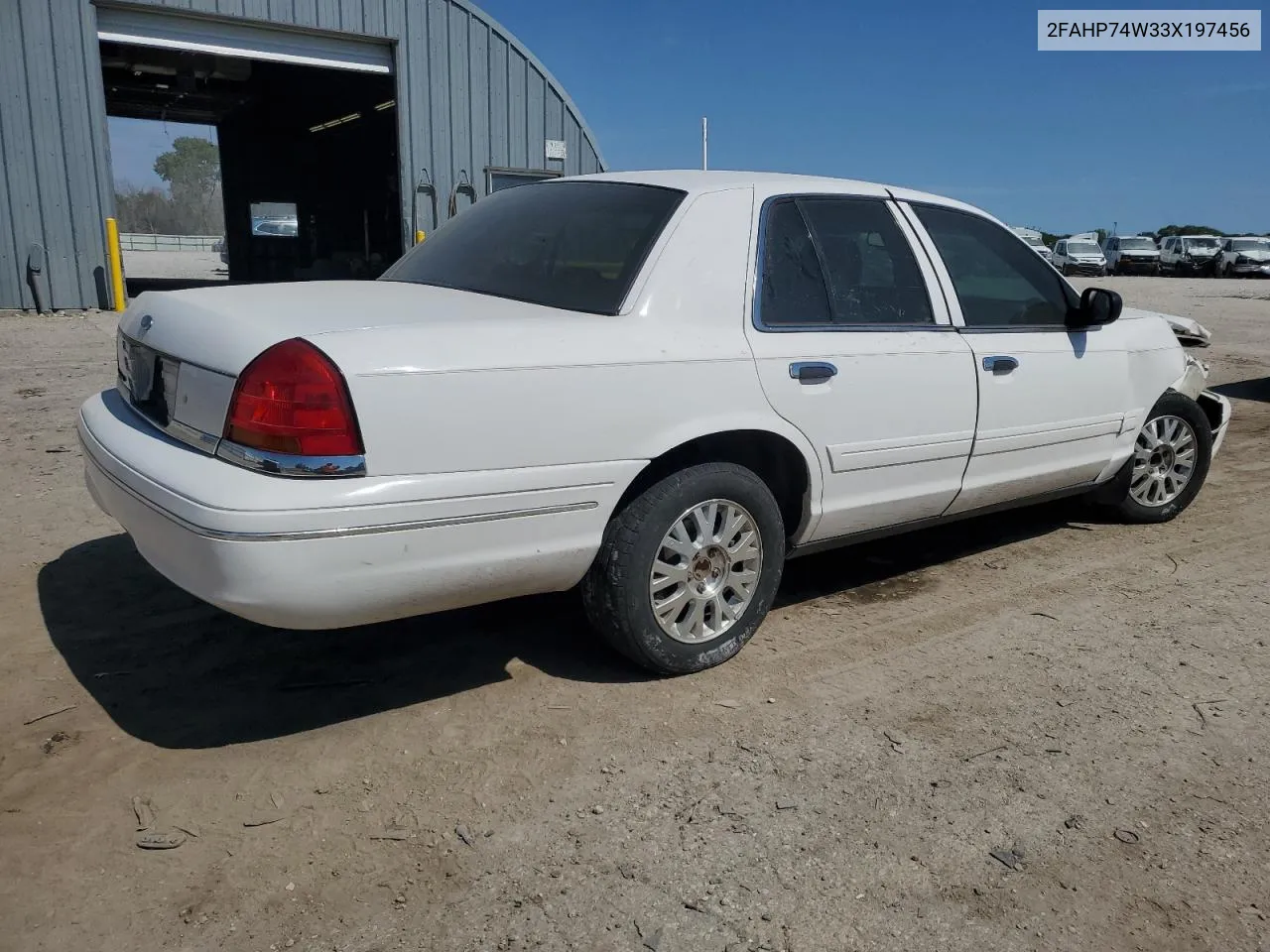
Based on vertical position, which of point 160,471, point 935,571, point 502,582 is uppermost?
point 160,471

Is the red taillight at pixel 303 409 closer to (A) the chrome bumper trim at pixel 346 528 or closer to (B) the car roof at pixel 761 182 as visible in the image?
(A) the chrome bumper trim at pixel 346 528

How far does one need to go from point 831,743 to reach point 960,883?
2.21ft

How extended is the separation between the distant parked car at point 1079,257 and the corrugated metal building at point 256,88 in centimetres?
2803

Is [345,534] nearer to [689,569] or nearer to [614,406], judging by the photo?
[614,406]

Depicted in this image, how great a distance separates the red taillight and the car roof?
1.51 m

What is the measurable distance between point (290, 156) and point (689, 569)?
95.7 ft

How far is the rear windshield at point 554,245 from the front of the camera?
3.43m

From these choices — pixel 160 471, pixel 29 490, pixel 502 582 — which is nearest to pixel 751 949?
pixel 502 582

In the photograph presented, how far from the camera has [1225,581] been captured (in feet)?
15.0

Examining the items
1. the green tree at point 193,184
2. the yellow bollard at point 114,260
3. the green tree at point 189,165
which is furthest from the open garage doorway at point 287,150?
the green tree at point 189,165

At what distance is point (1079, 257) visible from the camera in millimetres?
40594

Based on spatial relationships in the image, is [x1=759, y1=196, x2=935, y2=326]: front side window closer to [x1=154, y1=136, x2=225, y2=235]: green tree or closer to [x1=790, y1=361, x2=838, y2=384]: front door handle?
[x1=790, y1=361, x2=838, y2=384]: front door handle

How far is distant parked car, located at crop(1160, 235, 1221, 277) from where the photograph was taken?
39.9 metres

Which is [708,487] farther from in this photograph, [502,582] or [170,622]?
[170,622]
